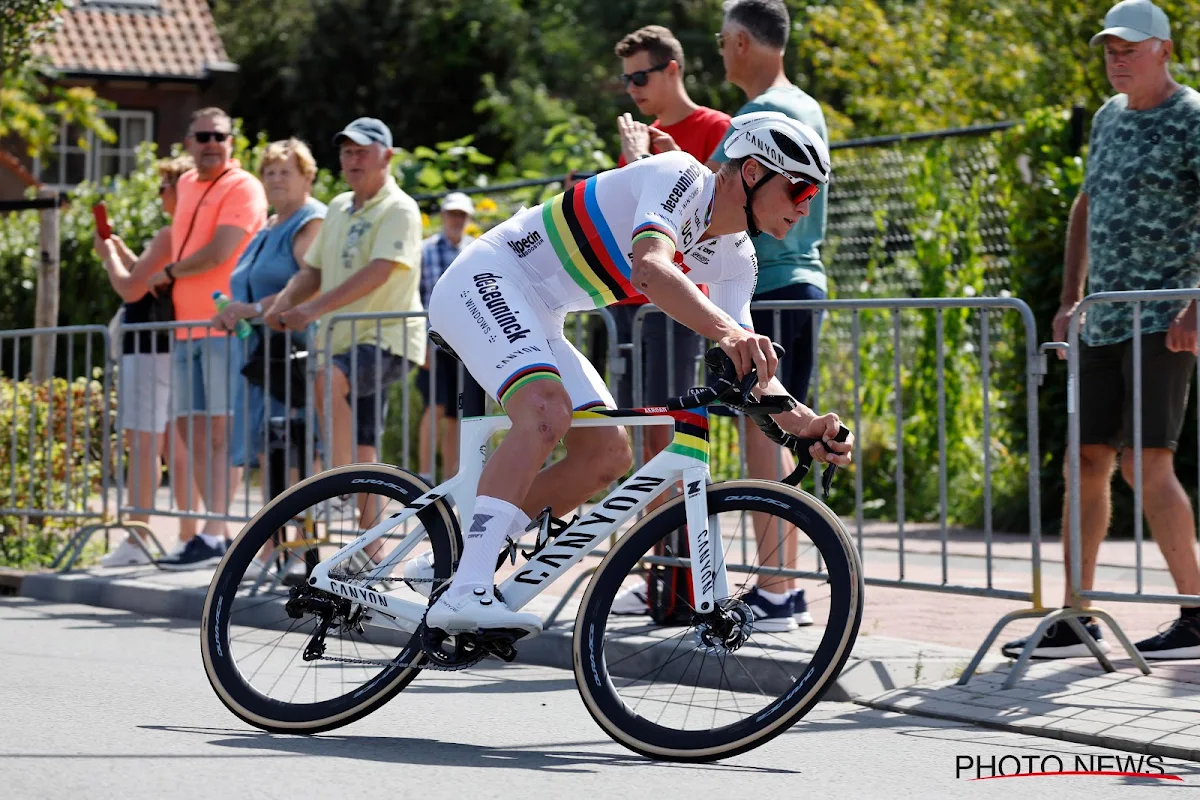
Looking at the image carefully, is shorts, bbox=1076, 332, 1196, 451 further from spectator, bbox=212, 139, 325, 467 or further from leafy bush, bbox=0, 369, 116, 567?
leafy bush, bbox=0, 369, 116, 567

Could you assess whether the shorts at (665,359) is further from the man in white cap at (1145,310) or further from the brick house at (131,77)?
the brick house at (131,77)

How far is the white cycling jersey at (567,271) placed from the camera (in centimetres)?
503

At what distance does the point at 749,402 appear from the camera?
192 inches

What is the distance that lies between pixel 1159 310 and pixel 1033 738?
72.6 inches

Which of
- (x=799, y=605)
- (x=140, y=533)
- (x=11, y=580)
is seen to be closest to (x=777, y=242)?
(x=799, y=605)

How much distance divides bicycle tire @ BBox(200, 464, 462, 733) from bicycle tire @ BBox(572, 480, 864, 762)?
0.51m

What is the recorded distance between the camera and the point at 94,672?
629 cm

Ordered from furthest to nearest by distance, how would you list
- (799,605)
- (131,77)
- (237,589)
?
(131,77) < (799,605) < (237,589)

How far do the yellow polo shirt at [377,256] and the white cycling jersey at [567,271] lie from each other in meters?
2.88

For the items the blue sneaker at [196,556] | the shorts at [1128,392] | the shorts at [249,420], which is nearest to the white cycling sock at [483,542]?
the shorts at [1128,392]

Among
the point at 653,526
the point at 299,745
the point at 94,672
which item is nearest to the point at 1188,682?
the point at 653,526

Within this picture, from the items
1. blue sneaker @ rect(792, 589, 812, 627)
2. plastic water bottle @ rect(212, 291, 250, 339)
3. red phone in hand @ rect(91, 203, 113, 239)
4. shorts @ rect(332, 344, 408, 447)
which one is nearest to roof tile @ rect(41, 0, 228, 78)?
red phone in hand @ rect(91, 203, 113, 239)

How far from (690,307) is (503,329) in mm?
637

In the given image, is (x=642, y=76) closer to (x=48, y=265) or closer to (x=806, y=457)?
(x=806, y=457)
